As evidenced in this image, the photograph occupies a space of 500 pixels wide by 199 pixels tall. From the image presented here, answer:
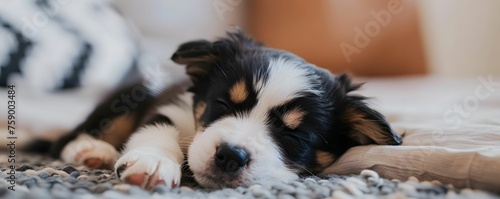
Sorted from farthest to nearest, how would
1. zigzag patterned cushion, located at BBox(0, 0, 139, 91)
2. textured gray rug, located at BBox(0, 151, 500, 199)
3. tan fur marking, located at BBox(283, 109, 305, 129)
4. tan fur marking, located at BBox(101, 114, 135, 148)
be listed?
1. zigzag patterned cushion, located at BBox(0, 0, 139, 91)
2. tan fur marking, located at BBox(101, 114, 135, 148)
3. tan fur marking, located at BBox(283, 109, 305, 129)
4. textured gray rug, located at BBox(0, 151, 500, 199)

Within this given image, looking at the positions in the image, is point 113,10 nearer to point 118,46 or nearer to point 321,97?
point 118,46

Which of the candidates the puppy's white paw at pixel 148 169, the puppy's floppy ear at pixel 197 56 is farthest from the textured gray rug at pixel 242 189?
the puppy's floppy ear at pixel 197 56

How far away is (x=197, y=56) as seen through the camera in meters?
1.74

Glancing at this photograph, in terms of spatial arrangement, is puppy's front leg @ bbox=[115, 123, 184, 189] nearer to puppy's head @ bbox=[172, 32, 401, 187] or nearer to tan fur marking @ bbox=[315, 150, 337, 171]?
puppy's head @ bbox=[172, 32, 401, 187]

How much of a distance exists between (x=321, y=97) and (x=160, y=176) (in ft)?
1.98

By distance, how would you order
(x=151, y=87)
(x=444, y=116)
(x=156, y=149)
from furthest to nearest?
(x=151, y=87)
(x=444, y=116)
(x=156, y=149)

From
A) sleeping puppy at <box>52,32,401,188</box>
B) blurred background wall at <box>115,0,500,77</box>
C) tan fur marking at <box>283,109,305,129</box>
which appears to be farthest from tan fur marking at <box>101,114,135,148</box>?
blurred background wall at <box>115,0,500,77</box>

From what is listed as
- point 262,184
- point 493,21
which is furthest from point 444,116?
point 493,21

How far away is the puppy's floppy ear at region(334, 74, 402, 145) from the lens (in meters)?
1.52

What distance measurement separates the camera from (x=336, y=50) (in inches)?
181

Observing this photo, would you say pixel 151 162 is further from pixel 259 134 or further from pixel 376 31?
pixel 376 31

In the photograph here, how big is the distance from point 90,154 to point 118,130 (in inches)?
14.5

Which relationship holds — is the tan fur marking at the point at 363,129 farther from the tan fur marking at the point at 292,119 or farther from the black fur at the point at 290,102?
the tan fur marking at the point at 292,119

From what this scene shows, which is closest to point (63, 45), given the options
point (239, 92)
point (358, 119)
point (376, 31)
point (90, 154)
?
point (90, 154)
